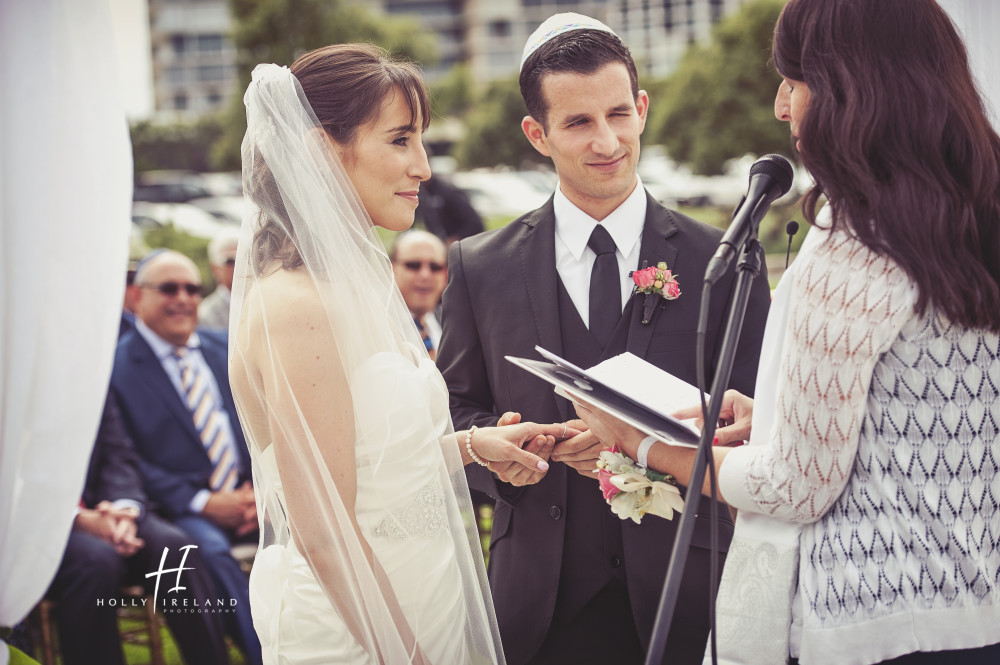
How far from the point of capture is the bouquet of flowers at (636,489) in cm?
204

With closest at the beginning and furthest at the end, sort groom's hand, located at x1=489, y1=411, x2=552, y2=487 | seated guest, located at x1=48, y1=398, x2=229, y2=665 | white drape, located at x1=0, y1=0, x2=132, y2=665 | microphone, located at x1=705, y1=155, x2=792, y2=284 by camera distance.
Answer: microphone, located at x1=705, y1=155, x2=792, y2=284 < groom's hand, located at x1=489, y1=411, x2=552, y2=487 < white drape, located at x1=0, y1=0, x2=132, y2=665 < seated guest, located at x1=48, y1=398, x2=229, y2=665

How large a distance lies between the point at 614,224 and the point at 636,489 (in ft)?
2.95

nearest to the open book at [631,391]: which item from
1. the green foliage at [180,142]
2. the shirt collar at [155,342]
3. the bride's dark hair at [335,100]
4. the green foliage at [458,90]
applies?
the bride's dark hair at [335,100]

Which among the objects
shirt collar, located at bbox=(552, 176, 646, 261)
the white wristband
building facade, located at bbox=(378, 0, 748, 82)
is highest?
building facade, located at bbox=(378, 0, 748, 82)

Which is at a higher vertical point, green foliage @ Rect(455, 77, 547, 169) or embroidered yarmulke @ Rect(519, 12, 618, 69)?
embroidered yarmulke @ Rect(519, 12, 618, 69)

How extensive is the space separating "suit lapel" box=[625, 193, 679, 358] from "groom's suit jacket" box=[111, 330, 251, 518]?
298 cm

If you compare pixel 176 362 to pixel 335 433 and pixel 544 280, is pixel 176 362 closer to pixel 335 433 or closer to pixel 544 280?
pixel 544 280

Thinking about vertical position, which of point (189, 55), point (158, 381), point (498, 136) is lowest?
point (158, 381)

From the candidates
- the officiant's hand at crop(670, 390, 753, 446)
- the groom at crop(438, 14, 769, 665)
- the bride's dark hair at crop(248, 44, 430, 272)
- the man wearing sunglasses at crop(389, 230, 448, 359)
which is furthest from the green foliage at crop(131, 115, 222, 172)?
the officiant's hand at crop(670, 390, 753, 446)

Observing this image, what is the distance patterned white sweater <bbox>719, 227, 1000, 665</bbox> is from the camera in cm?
164

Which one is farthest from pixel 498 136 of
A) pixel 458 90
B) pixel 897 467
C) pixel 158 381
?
pixel 897 467

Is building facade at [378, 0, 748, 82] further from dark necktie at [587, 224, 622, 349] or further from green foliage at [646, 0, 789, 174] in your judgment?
dark necktie at [587, 224, 622, 349]

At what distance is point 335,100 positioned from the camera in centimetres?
229

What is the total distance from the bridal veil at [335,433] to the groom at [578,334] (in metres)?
0.27
